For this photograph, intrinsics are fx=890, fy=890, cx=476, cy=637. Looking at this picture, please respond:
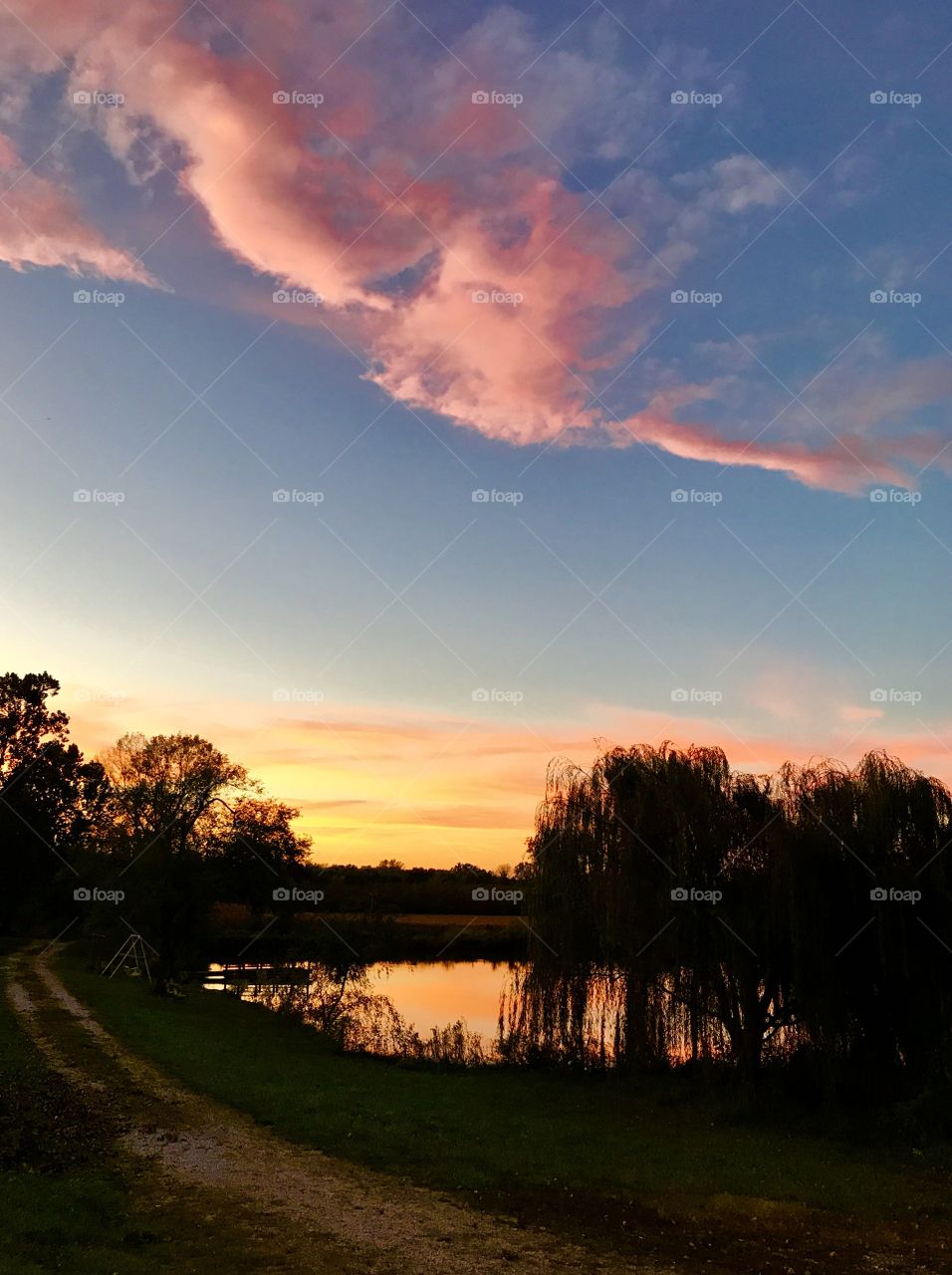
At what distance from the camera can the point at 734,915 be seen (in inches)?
698

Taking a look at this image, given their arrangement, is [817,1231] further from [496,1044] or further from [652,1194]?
[496,1044]

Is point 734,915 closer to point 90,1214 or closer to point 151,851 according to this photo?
point 90,1214

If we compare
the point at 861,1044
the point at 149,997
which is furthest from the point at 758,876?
the point at 149,997

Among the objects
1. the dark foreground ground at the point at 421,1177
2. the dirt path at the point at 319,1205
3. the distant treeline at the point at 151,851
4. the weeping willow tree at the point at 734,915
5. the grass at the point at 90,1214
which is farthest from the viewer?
the distant treeline at the point at 151,851

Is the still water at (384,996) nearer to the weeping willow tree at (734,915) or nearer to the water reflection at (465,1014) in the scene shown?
the water reflection at (465,1014)

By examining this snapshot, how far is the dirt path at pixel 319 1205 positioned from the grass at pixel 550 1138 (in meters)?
0.67

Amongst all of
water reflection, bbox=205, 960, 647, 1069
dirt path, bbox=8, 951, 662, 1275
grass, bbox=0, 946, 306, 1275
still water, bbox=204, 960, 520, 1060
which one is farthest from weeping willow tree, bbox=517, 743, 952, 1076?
grass, bbox=0, 946, 306, 1275

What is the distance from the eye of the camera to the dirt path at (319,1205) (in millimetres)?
8906

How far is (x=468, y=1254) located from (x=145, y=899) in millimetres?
28855

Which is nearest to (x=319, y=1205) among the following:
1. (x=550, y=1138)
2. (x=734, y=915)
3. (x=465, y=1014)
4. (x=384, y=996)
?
(x=550, y=1138)

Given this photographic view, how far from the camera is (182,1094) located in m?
16.0

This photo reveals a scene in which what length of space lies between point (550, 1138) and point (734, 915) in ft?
19.0

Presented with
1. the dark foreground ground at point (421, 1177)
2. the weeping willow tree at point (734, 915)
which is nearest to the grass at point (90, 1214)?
the dark foreground ground at point (421, 1177)

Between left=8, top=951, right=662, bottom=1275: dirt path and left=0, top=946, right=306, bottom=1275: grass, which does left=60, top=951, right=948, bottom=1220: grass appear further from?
left=0, top=946, right=306, bottom=1275: grass
